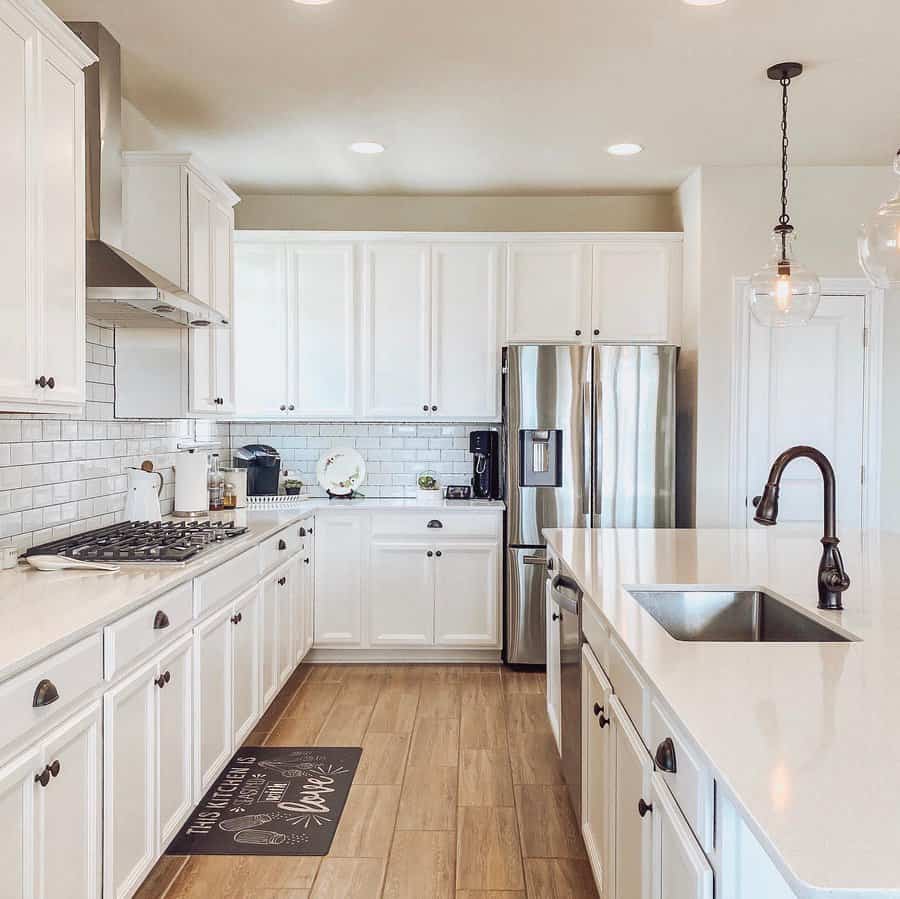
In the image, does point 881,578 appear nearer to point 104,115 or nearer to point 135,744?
point 135,744

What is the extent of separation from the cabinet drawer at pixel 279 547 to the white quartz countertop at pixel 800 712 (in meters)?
1.51

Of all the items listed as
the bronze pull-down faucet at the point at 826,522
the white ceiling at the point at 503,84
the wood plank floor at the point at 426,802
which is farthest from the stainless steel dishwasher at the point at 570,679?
the white ceiling at the point at 503,84

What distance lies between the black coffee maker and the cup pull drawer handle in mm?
3461

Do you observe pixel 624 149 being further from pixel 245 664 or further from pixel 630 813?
pixel 630 813

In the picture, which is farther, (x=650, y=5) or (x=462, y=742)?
(x=462, y=742)

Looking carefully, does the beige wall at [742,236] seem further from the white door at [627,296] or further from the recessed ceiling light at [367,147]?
the recessed ceiling light at [367,147]

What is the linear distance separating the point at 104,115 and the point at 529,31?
60.9 inches

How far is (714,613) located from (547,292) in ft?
9.35

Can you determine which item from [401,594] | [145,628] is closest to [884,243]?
[145,628]

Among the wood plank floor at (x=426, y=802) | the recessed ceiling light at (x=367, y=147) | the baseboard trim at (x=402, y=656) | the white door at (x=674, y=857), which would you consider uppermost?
the recessed ceiling light at (x=367, y=147)

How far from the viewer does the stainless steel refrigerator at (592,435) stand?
14.9 feet

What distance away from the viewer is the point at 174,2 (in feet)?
9.20

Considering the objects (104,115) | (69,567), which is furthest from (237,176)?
(69,567)

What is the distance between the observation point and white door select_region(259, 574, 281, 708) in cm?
351
